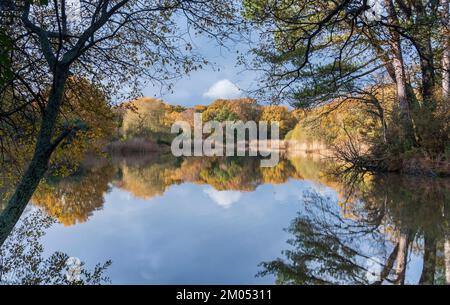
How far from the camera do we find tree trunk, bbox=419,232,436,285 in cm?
267

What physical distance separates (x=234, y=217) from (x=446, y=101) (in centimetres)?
583

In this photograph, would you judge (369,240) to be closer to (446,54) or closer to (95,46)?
(95,46)

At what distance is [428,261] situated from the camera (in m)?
3.05

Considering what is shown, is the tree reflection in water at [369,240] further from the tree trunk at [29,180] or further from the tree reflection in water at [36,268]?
the tree trunk at [29,180]

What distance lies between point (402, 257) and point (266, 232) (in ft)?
5.55

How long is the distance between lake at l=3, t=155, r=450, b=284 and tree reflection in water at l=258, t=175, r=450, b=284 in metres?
0.01

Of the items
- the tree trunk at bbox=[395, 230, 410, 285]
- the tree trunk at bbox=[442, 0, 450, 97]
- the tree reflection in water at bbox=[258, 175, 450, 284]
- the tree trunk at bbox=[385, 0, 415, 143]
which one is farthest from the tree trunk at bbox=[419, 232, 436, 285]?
the tree trunk at bbox=[385, 0, 415, 143]

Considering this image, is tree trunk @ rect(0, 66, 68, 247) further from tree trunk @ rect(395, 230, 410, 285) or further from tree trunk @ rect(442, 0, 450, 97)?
tree trunk @ rect(442, 0, 450, 97)

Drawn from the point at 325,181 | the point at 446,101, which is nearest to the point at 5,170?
the point at 325,181

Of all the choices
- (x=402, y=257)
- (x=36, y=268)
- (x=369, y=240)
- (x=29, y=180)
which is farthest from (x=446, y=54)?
(x=36, y=268)

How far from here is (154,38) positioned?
4391mm

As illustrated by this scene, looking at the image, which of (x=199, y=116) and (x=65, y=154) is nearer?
(x=65, y=154)

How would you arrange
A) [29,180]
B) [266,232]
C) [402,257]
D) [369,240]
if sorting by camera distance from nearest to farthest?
[29,180], [402,257], [369,240], [266,232]
